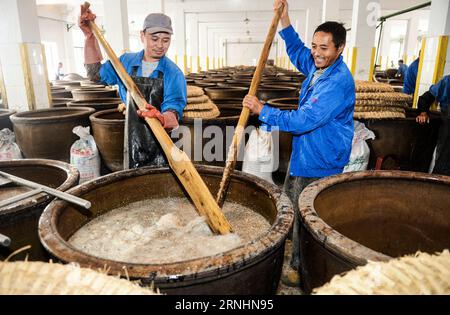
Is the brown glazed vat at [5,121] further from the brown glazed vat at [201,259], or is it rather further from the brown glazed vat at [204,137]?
the brown glazed vat at [201,259]

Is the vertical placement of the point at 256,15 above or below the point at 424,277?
above

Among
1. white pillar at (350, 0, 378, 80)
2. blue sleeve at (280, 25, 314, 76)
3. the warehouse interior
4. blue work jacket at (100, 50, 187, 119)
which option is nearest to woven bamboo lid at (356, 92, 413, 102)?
the warehouse interior

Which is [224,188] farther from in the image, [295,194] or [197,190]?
[295,194]

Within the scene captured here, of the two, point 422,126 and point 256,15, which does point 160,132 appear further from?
point 256,15

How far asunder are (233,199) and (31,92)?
16.2 ft

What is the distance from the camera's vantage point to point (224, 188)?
208 cm

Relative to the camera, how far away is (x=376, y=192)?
6.59ft

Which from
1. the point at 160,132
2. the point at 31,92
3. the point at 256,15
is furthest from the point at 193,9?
the point at 160,132

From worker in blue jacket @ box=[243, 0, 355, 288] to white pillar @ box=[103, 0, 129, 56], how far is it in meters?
7.86

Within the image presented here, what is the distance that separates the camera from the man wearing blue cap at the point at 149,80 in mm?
2613

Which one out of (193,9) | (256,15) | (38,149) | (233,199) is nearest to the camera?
(233,199)

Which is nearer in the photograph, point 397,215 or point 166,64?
point 397,215

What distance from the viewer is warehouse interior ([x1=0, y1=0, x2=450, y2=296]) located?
1.16 m

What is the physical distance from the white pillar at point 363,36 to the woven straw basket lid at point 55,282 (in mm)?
8982
